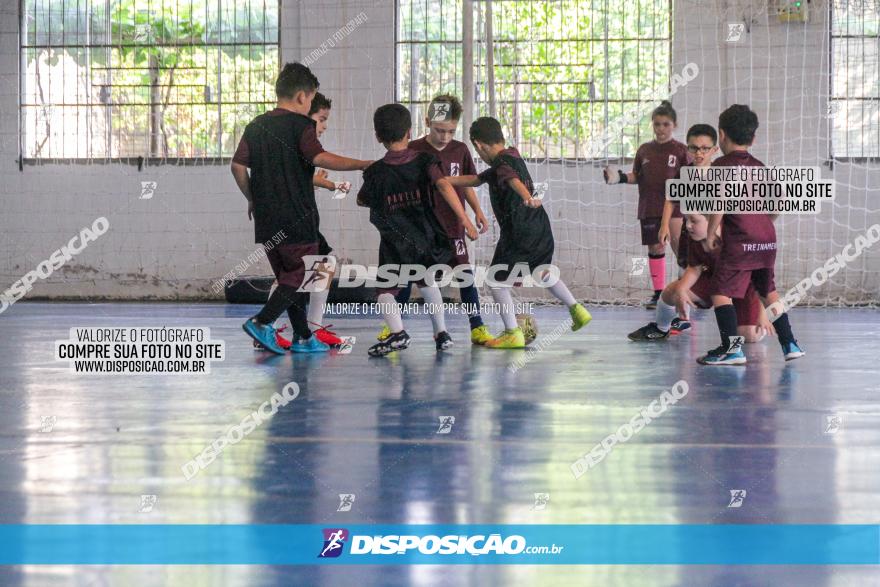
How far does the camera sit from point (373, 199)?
666cm

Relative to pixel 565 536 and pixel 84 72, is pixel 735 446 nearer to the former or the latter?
pixel 565 536

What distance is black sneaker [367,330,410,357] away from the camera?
257 inches

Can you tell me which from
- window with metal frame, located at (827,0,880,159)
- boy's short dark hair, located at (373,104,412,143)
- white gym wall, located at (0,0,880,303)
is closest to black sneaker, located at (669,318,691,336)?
boy's short dark hair, located at (373,104,412,143)

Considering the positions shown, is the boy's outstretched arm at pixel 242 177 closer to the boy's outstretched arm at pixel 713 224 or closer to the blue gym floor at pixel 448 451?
the blue gym floor at pixel 448 451

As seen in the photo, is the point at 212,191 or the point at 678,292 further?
the point at 212,191

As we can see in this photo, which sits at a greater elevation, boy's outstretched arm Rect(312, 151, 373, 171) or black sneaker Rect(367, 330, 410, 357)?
boy's outstretched arm Rect(312, 151, 373, 171)

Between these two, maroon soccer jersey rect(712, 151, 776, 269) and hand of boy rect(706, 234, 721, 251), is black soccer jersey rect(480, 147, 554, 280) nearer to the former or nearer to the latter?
hand of boy rect(706, 234, 721, 251)

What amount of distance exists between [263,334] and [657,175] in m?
4.77

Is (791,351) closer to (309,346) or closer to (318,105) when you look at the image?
(309,346)

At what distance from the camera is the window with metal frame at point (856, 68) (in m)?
11.9

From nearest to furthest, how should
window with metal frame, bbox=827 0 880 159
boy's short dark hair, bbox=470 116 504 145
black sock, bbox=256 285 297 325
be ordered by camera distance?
black sock, bbox=256 285 297 325
boy's short dark hair, bbox=470 116 504 145
window with metal frame, bbox=827 0 880 159

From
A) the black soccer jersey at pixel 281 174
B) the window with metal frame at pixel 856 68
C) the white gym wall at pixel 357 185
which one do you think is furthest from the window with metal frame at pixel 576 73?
the black soccer jersey at pixel 281 174

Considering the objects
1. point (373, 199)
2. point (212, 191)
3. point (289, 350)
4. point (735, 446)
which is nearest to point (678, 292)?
point (373, 199)

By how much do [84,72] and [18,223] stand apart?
1825 mm
